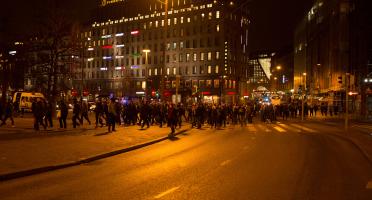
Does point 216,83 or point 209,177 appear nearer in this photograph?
point 209,177

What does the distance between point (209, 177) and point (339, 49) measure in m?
70.0

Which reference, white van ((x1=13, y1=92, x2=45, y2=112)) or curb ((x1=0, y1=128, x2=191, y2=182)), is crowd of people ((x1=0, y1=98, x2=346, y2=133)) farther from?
white van ((x1=13, y1=92, x2=45, y2=112))

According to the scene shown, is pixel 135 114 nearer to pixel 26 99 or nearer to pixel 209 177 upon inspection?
pixel 26 99

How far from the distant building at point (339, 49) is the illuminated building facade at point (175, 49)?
61.4 ft

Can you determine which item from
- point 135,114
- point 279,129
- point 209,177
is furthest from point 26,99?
point 209,177

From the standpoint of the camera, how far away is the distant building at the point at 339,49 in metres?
63.7

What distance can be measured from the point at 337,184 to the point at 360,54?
201 ft

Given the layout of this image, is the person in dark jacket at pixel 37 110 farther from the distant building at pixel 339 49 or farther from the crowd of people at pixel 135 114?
the distant building at pixel 339 49

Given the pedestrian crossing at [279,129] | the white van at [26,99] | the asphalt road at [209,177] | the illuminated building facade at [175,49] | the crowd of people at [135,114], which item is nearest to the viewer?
the asphalt road at [209,177]

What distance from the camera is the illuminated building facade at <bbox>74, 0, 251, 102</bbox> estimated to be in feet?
361

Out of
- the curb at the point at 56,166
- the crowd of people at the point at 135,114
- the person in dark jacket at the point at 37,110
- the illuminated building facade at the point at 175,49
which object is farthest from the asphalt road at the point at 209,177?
the illuminated building facade at the point at 175,49

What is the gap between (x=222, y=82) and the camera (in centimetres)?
10812

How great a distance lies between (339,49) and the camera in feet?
249

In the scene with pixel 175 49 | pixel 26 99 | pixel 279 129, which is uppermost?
pixel 175 49
